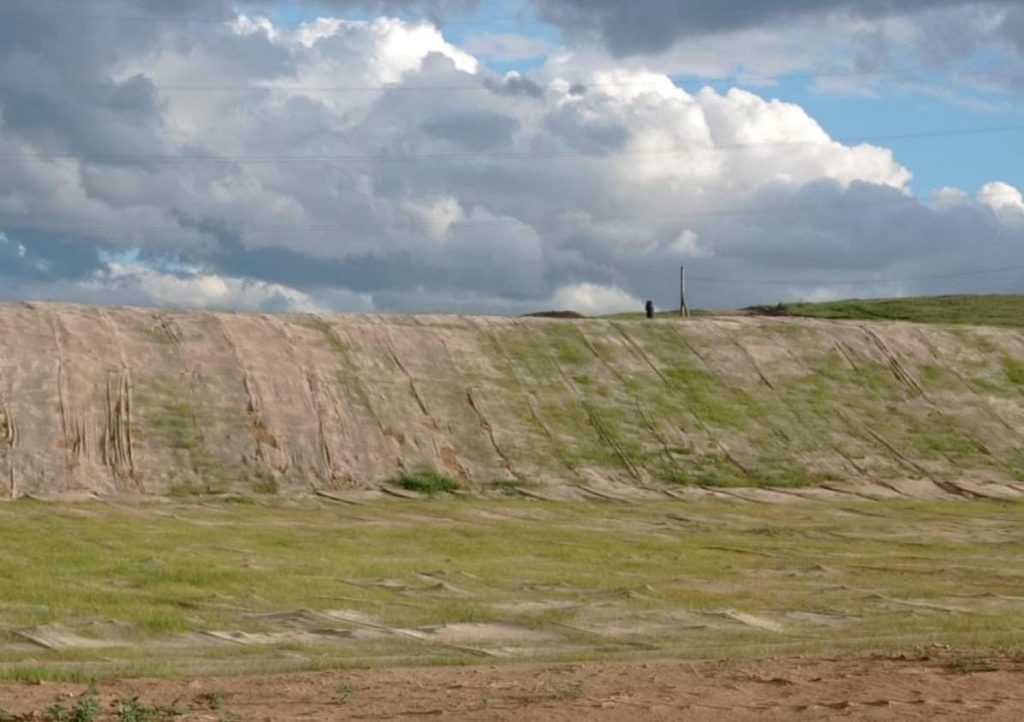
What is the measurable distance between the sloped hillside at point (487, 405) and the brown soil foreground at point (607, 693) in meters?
21.2

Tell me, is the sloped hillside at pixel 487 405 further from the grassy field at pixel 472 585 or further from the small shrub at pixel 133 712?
the small shrub at pixel 133 712

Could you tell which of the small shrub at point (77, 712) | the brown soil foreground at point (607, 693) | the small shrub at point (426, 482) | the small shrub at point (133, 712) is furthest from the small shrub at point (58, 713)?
the small shrub at point (426, 482)

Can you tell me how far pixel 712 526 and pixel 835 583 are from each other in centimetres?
906

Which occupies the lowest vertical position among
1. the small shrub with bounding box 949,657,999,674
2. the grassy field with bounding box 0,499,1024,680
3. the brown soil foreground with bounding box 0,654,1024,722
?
the grassy field with bounding box 0,499,1024,680

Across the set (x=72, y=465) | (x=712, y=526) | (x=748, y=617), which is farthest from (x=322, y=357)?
(x=748, y=617)

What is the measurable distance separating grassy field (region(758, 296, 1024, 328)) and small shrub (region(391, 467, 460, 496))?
4455 centimetres

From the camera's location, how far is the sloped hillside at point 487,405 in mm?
35938

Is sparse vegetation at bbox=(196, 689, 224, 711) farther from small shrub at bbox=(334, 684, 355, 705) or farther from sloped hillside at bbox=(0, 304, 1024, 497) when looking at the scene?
sloped hillside at bbox=(0, 304, 1024, 497)

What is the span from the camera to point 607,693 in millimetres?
12891

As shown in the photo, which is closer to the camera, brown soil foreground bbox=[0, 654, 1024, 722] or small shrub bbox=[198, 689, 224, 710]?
brown soil foreground bbox=[0, 654, 1024, 722]

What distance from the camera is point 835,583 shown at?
23.2 meters

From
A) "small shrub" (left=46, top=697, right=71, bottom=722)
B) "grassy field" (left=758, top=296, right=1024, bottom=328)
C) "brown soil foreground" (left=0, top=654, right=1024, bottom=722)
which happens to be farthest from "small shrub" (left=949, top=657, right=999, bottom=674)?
"grassy field" (left=758, top=296, right=1024, bottom=328)

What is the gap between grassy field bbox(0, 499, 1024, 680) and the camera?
1647 cm

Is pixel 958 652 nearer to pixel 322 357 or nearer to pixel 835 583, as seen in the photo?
pixel 835 583
